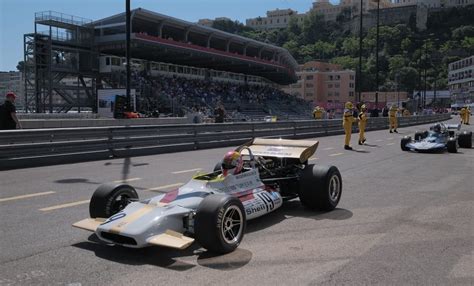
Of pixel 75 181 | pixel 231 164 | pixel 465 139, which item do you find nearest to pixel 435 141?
pixel 465 139

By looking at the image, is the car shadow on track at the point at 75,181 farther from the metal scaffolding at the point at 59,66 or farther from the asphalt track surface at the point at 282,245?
the metal scaffolding at the point at 59,66

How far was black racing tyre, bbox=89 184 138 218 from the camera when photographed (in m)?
5.82

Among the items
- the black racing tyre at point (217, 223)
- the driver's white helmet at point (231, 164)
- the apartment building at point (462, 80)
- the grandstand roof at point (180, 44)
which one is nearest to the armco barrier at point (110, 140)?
the driver's white helmet at point (231, 164)

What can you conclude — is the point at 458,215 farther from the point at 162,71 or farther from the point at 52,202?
Result: the point at 162,71

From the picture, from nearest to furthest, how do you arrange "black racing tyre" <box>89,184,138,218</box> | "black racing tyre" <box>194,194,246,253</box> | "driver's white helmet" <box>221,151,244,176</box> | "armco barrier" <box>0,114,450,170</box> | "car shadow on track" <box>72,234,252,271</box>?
"car shadow on track" <box>72,234,252,271</box>, "black racing tyre" <box>194,194,246,253</box>, "black racing tyre" <box>89,184,138,218</box>, "driver's white helmet" <box>221,151,244,176</box>, "armco barrier" <box>0,114,450,170</box>

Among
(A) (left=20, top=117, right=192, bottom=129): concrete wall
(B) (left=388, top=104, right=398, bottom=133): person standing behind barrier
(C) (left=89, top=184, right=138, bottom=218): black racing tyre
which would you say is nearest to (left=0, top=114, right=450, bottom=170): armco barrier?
(A) (left=20, top=117, right=192, bottom=129): concrete wall

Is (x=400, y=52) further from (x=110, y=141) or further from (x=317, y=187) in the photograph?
(x=317, y=187)

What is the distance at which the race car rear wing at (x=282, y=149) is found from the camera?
25.6 ft

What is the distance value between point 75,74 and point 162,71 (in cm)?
1219

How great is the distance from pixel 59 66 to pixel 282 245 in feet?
155

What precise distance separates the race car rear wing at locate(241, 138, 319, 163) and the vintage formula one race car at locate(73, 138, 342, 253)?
2 centimetres

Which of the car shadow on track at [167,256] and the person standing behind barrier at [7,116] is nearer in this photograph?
the car shadow on track at [167,256]

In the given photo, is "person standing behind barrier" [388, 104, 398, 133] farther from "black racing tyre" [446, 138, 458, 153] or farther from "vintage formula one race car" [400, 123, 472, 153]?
"black racing tyre" [446, 138, 458, 153]

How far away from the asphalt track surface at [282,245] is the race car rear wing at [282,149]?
0.81m
